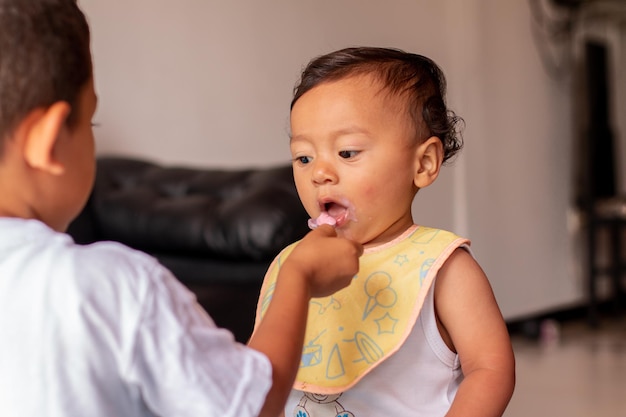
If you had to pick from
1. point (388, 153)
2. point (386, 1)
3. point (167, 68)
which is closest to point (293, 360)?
point (388, 153)

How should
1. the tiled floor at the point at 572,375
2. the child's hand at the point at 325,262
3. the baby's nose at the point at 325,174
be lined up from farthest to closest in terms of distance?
the tiled floor at the point at 572,375, the baby's nose at the point at 325,174, the child's hand at the point at 325,262

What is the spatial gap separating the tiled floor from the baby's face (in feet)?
6.45

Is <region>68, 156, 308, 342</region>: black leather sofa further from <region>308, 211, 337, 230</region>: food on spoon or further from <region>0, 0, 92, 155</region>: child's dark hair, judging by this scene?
<region>0, 0, 92, 155</region>: child's dark hair

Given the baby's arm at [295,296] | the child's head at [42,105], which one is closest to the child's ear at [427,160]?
the baby's arm at [295,296]

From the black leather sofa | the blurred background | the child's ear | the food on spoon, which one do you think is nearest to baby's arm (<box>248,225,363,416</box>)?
the food on spoon

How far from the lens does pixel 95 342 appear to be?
720mm

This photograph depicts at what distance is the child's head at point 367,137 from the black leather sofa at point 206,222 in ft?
3.13

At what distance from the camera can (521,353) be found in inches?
174

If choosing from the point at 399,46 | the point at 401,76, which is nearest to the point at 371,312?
the point at 401,76

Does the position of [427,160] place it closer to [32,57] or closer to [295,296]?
[295,296]

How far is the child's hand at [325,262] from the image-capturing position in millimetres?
907

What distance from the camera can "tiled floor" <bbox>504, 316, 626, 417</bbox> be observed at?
10.2ft

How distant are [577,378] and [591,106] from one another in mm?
2505

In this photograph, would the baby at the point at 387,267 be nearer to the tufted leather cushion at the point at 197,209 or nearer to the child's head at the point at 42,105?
the child's head at the point at 42,105
